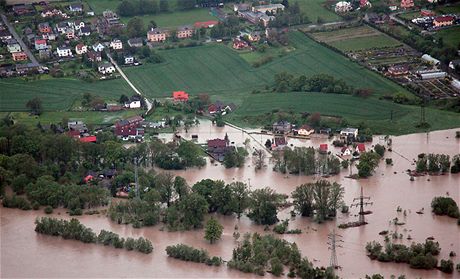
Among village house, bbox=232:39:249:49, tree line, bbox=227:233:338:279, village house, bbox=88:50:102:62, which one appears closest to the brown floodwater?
tree line, bbox=227:233:338:279

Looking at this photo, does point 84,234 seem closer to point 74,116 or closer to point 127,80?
point 74,116

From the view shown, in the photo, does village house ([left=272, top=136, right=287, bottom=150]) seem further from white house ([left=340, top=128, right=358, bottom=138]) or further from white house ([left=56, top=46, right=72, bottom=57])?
white house ([left=56, top=46, right=72, bottom=57])

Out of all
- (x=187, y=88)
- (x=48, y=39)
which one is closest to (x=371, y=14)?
(x=187, y=88)

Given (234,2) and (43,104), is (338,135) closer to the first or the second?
(43,104)

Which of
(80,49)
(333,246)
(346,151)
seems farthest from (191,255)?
(80,49)

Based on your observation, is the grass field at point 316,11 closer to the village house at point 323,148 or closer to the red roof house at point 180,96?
the red roof house at point 180,96

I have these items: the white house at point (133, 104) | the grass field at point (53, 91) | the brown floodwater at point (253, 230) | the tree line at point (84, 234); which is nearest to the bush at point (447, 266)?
the brown floodwater at point (253, 230)
